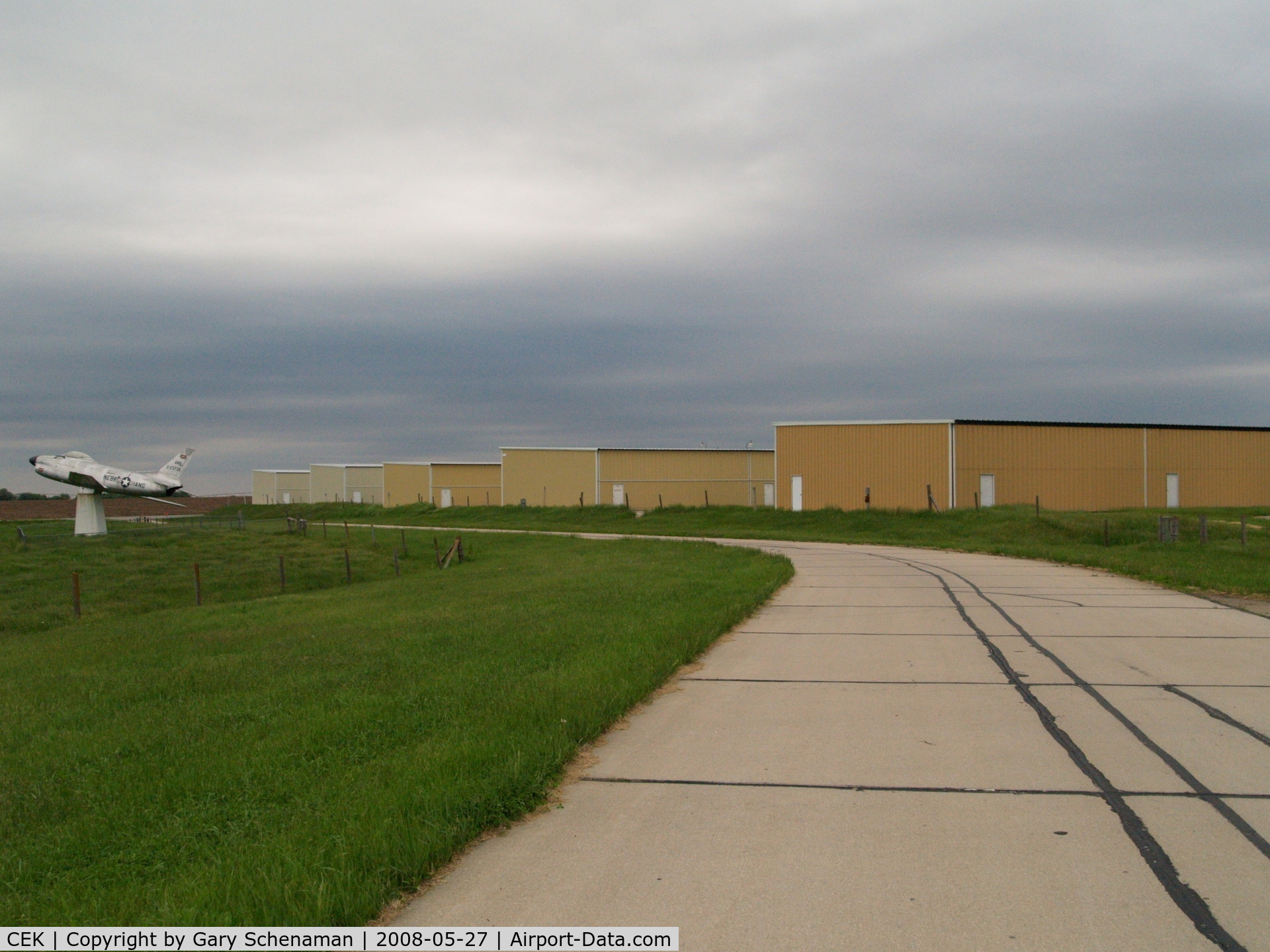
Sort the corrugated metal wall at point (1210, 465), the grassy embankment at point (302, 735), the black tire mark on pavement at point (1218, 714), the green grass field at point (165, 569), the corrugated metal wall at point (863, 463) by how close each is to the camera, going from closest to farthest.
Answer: the grassy embankment at point (302, 735), the black tire mark on pavement at point (1218, 714), the green grass field at point (165, 569), the corrugated metal wall at point (863, 463), the corrugated metal wall at point (1210, 465)

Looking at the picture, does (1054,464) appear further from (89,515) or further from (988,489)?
(89,515)

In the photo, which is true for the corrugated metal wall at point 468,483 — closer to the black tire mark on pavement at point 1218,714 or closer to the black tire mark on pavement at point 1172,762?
the black tire mark on pavement at point 1172,762

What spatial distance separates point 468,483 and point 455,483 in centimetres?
103

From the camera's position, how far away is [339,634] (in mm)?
14016

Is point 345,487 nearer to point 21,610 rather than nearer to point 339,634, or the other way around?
point 21,610

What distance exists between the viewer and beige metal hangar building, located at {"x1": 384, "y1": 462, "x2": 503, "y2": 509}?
7388 centimetres

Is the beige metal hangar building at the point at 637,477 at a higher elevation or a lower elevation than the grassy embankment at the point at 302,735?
higher

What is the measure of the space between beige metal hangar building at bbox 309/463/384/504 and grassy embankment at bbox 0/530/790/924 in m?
71.2

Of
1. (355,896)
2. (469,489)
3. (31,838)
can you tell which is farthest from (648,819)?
(469,489)

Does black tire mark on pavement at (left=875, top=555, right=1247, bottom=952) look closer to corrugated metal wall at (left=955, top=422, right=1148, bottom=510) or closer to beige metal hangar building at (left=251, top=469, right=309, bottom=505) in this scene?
corrugated metal wall at (left=955, top=422, right=1148, bottom=510)

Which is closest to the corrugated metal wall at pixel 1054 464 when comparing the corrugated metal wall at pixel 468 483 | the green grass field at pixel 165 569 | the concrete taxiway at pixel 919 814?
the green grass field at pixel 165 569

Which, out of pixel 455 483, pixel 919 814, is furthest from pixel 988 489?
pixel 455 483

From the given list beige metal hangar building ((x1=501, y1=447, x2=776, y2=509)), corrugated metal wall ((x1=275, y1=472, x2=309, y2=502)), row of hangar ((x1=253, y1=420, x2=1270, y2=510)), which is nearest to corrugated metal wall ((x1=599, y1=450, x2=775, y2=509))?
beige metal hangar building ((x1=501, y1=447, x2=776, y2=509))

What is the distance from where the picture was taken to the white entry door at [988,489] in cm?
4225
